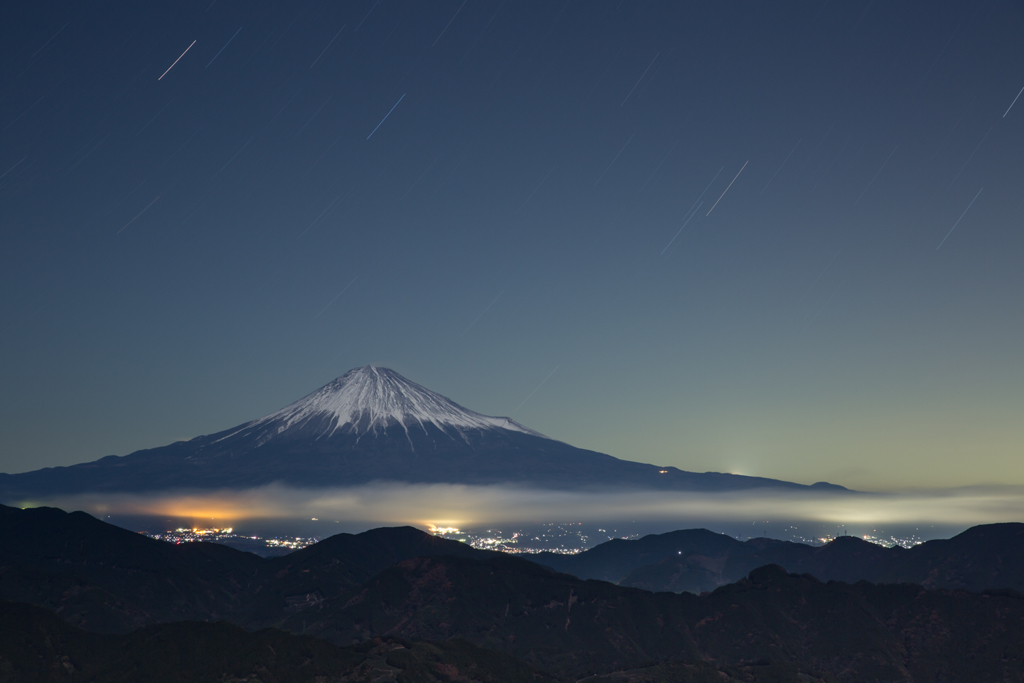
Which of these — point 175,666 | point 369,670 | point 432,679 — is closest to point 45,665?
point 175,666

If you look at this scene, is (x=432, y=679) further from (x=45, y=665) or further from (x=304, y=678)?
(x=45, y=665)

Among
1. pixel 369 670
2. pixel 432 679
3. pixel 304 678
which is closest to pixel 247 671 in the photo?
pixel 304 678

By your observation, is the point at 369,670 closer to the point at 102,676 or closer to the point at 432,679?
the point at 432,679

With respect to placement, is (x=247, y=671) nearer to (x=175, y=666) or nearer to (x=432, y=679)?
(x=175, y=666)

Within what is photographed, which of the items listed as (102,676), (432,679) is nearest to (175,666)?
(102,676)

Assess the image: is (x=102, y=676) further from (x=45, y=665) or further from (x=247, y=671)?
(x=247, y=671)

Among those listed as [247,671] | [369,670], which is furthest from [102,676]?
[369,670]
